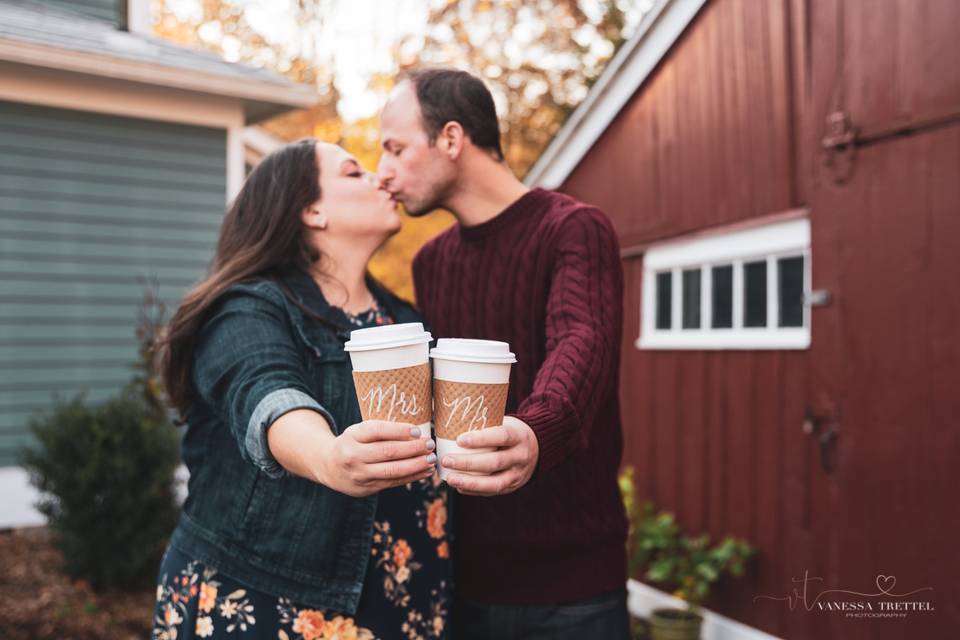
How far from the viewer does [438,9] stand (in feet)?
59.1

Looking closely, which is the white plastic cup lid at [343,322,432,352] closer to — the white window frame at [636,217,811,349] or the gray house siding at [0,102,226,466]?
the white window frame at [636,217,811,349]

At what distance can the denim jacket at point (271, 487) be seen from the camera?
5.75 ft

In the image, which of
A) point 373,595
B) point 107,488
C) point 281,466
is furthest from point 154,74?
point 281,466

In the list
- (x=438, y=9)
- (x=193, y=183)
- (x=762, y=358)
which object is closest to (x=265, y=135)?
(x=193, y=183)

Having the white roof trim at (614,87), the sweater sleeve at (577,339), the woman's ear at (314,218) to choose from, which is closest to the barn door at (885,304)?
the white roof trim at (614,87)

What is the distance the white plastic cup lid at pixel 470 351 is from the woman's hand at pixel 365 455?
0.15m

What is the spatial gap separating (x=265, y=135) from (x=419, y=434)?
8527 mm

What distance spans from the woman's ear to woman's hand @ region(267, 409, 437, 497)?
0.88 meters

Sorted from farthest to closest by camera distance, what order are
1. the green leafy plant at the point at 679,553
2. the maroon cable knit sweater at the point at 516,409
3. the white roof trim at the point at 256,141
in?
the white roof trim at the point at 256,141 → the green leafy plant at the point at 679,553 → the maroon cable knit sweater at the point at 516,409

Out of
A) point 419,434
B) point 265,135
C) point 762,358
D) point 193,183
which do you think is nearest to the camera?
point 419,434

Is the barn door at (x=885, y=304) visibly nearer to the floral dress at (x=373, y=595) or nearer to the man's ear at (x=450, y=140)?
the man's ear at (x=450, y=140)

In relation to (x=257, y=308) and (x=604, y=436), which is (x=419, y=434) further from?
(x=604, y=436)

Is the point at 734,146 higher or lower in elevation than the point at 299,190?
higher

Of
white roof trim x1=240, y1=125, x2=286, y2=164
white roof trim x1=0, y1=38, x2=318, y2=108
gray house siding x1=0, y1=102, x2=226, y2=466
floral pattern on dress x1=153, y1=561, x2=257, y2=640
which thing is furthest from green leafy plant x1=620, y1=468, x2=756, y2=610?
white roof trim x1=240, y1=125, x2=286, y2=164
